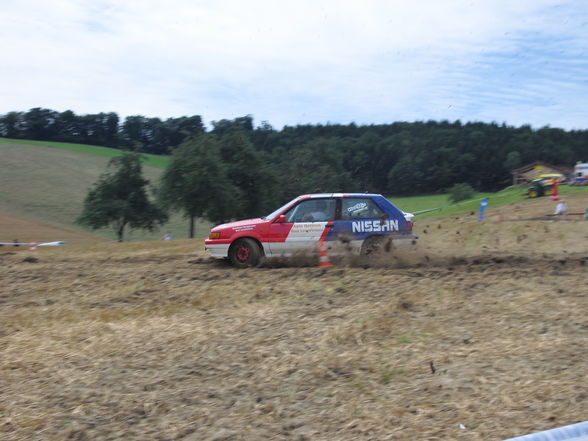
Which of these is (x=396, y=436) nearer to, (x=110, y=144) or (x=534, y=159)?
(x=534, y=159)

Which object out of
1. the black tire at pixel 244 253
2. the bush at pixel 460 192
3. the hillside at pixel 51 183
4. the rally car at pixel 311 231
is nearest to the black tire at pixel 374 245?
the rally car at pixel 311 231

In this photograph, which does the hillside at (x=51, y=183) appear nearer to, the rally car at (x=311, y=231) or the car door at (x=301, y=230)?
the rally car at (x=311, y=231)

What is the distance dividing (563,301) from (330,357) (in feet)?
11.3

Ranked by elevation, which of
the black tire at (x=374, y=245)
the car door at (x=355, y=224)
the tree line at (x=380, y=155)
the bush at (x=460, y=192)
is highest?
the tree line at (x=380, y=155)

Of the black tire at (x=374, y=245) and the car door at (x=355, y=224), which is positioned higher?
the car door at (x=355, y=224)

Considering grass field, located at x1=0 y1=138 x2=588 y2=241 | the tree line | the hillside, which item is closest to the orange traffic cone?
grass field, located at x1=0 y1=138 x2=588 y2=241

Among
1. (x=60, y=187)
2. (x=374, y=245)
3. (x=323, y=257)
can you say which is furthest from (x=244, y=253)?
(x=60, y=187)

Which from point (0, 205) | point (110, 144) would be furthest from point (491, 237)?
point (110, 144)

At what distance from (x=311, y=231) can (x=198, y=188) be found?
25.8 meters

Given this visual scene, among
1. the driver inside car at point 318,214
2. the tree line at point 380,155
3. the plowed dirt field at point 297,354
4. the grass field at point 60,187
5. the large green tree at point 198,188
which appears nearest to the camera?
the plowed dirt field at point 297,354

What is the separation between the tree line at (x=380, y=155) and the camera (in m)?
43.2

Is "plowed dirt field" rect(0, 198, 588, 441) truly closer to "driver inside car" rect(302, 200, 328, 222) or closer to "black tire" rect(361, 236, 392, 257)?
"black tire" rect(361, 236, 392, 257)

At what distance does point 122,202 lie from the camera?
123 feet

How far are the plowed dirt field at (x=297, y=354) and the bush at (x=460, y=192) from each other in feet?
118
